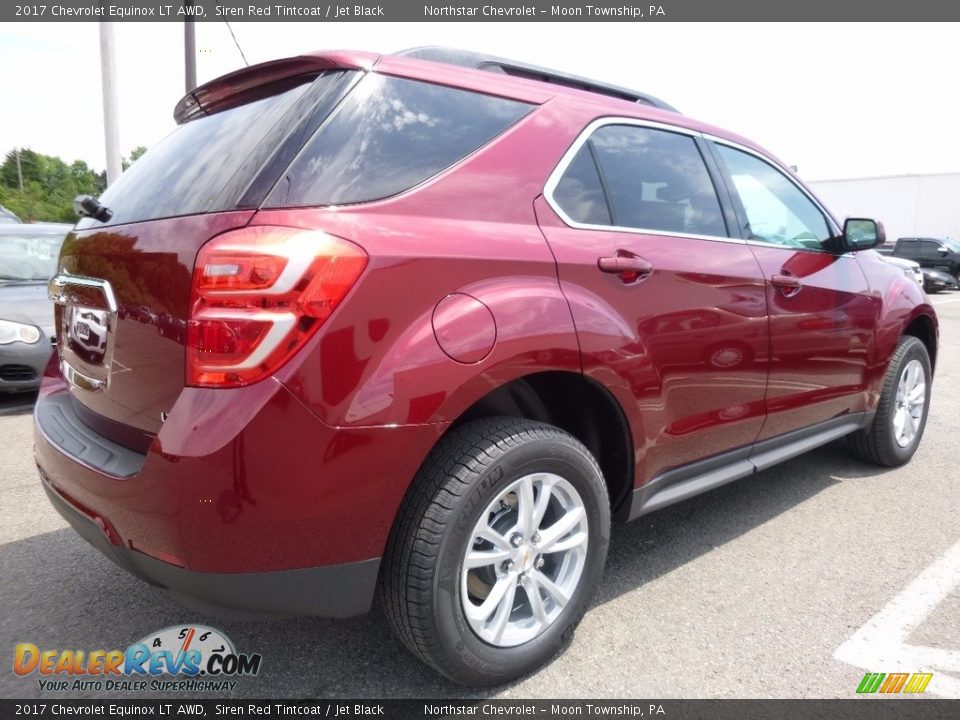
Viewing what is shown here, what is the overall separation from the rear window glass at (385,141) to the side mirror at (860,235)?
224 centimetres

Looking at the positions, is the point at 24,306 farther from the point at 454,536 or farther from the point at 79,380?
the point at 454,536

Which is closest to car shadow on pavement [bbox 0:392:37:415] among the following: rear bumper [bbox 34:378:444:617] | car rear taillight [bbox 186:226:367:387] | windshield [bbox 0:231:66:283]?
windshield [bbox 0:231:66:283]

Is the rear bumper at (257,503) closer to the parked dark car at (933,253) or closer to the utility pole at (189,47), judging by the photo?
the utility pole at (189,47)

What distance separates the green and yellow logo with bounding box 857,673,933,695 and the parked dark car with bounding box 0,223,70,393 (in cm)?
499

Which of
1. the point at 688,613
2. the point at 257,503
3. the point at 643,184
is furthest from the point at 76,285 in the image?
the point at 688,613

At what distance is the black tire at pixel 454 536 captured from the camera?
1769 mm

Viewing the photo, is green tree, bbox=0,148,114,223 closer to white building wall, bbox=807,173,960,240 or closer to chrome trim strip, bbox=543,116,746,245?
white building wall, bbox=807,173,960,240

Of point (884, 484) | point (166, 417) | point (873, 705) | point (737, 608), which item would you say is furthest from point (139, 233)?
point (884, 484)

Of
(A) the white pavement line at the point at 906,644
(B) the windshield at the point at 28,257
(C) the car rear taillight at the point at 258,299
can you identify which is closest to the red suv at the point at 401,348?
(C) the car rear taillight at the point at 258,299

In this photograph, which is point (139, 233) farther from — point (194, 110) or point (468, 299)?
point (468, 299)

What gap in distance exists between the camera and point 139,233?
189 centimetres

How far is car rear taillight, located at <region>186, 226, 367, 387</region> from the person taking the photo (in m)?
1.55

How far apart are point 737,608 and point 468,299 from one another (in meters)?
1.59

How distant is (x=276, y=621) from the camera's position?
2.22 m
